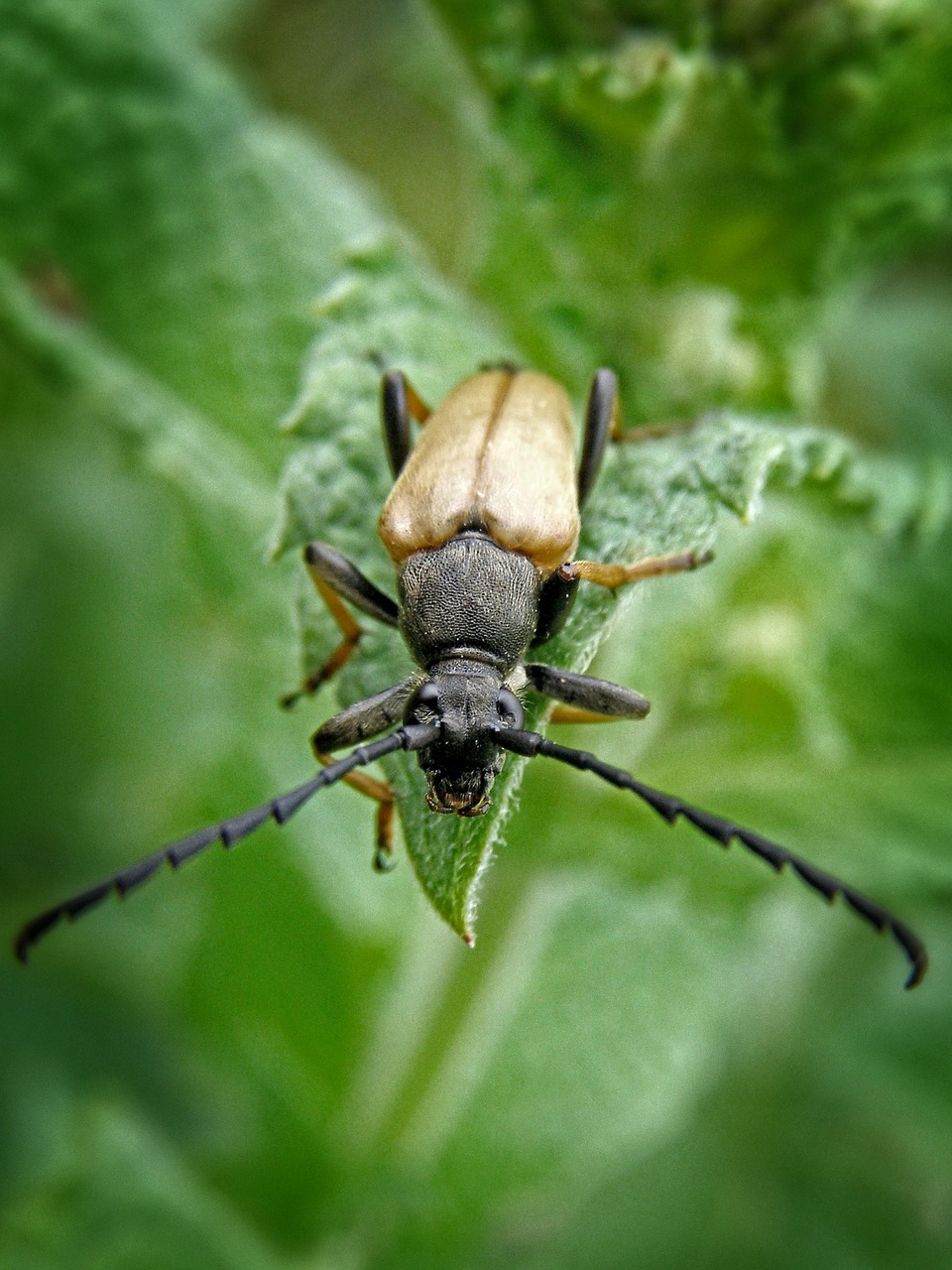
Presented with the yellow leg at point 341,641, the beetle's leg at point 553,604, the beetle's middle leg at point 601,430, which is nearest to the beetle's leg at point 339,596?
the yellow leg at point 341,641

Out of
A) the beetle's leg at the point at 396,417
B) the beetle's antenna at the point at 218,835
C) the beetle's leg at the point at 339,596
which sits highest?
the beetle's leg at the point at 396,417

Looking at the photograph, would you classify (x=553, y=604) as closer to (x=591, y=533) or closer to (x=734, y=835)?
(x=591, y=533)

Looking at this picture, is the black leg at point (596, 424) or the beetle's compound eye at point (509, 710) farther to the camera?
the black leg at point (596, 424)

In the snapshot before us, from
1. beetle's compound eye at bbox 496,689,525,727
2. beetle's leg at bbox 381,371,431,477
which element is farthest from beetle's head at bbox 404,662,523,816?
beetle's leg at bbox 381,371,431,477

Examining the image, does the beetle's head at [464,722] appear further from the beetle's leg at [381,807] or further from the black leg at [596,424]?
the black leg at [596,424]

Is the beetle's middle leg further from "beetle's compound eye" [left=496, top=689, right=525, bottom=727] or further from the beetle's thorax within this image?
"beetle's compound eye" [left=496, top=689, right=525, bottom=727]

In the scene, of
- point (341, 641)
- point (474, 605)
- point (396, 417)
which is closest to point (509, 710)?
point (474, 605)

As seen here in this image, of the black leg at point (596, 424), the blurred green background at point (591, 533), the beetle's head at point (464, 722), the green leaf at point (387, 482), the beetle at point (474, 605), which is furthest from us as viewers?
the black leg at point (596, 424)

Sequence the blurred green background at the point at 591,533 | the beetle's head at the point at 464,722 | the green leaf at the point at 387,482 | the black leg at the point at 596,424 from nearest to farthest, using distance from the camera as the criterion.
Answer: the green leaf at the point at 387,482 → the beetle's head at the point at 464,722 → the blurred green background at the point at 591,533 → the black leg at the point at 596,424
